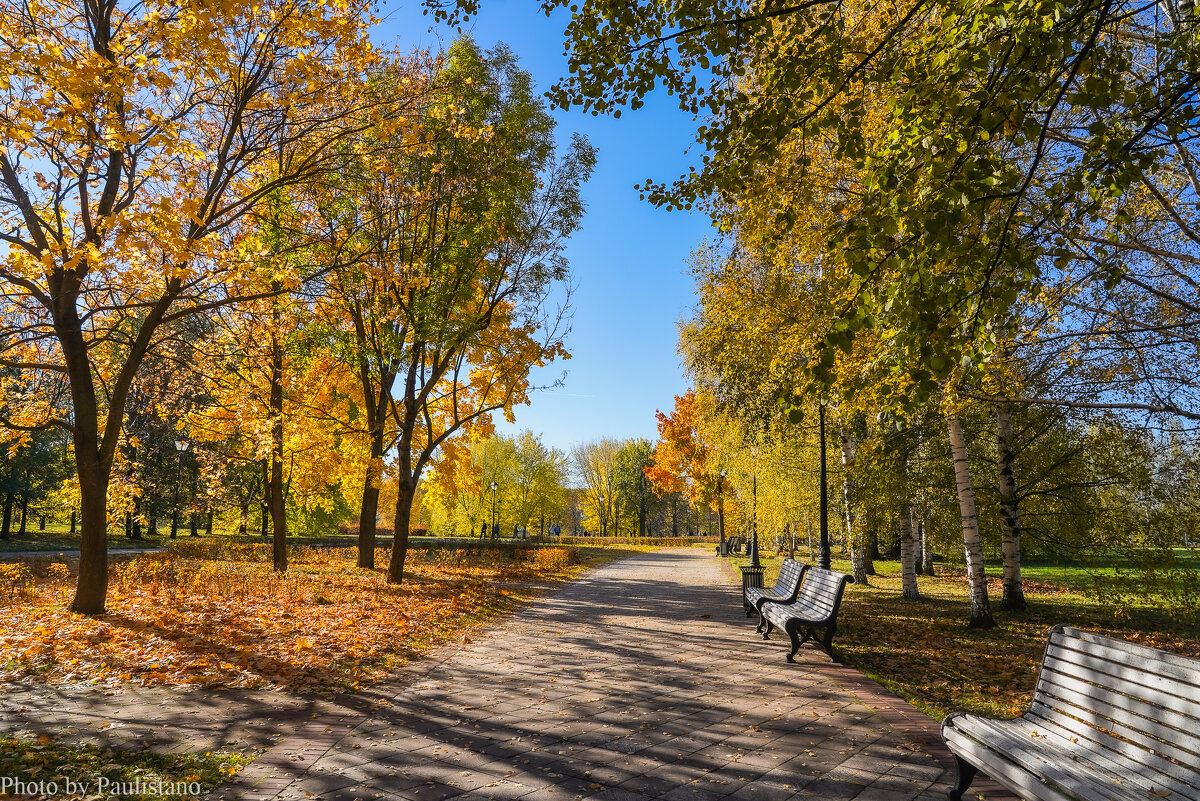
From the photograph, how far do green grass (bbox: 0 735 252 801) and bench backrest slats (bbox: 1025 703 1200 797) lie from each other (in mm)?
4825

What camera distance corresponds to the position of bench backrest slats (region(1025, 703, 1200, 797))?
258cm

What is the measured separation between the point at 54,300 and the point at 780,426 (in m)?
12.9

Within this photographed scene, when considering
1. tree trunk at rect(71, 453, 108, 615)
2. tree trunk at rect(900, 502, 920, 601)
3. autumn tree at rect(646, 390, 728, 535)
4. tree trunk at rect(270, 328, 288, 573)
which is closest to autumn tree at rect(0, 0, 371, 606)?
tree trunk at rect(71, 453, 108, 615)

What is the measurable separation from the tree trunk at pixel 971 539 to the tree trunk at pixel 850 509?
5.77 feet

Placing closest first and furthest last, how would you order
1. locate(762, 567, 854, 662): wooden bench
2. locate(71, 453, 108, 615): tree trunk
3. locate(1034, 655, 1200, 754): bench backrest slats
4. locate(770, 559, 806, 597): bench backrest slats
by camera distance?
locate(1034, 655, 1200, 754): bench backrest slats < locate(762, 567, 854, 662): wooden bench < locate(71, 453, 108, 615): tree trunk < locate(770, 559, 806, 597): bench backrest slats

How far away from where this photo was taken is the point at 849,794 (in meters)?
3.42

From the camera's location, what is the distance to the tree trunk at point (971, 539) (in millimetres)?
9242

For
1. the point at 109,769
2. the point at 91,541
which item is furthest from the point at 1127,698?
the point at 91,541

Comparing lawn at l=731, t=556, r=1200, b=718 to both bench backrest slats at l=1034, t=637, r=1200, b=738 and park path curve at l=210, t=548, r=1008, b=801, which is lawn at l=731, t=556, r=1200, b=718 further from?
bench backrest slats at l=1034, t=637, r=1200, b=738

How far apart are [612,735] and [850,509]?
9.98 metres

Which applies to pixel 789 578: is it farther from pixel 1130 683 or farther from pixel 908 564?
pixel 1130 683

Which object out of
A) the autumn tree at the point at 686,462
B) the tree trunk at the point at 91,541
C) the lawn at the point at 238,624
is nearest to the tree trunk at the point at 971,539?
the lawn at the point at 238,624

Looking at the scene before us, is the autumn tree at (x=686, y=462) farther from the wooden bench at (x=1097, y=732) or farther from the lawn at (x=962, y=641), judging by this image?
the wooden bench at (x=1097, y=732)

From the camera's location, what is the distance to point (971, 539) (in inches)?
376
